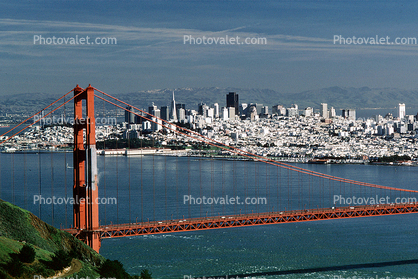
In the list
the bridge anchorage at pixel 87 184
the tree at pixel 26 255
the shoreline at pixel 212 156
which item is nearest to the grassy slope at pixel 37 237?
the tree at pixel 26 255

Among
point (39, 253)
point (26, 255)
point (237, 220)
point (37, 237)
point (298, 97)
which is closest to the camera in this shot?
point (26, 255)

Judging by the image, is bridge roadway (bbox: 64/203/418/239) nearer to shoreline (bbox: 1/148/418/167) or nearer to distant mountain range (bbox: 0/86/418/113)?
shoreline (bbox: 1/148/418/167)

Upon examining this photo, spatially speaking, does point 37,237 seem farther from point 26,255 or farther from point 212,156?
point 212,156

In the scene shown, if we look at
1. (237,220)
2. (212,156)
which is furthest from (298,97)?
(237,220)

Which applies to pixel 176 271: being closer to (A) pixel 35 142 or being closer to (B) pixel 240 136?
(A) pixel 35 142

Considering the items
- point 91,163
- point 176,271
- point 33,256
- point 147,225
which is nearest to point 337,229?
point 176,271
